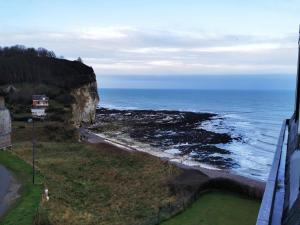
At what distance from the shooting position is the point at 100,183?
3153 cm

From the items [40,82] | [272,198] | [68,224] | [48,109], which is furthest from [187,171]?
[40,82]

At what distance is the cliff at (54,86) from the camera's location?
76.7 metres

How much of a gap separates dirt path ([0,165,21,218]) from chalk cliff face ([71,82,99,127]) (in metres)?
55.0

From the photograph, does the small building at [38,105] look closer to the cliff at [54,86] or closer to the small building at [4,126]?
the cliff at [54,86]

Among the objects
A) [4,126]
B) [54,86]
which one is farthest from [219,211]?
[54,86]

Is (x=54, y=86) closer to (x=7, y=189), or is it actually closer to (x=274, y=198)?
(x=7, y=189)

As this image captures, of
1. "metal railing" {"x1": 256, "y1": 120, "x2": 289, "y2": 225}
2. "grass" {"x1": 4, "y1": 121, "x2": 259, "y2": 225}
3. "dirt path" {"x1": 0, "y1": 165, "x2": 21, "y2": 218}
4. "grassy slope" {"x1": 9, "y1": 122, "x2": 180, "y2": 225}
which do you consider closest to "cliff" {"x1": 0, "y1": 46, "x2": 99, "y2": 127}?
"grassy slope" {"x1": 9, "y1": 122, "x2": 180, "y2": 225}

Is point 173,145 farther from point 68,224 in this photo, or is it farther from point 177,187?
point 68,224

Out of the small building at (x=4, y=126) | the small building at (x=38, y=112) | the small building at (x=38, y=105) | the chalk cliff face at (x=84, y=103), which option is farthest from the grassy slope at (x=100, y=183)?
the chalk cliff face at (x=84, y=103)

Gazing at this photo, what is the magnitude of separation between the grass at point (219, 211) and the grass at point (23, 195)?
729cm

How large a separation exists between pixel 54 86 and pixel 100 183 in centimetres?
6850

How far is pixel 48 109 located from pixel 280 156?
225 ft

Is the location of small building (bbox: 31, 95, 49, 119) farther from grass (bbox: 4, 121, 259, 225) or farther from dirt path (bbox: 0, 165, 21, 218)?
dirt path (bbox: 0, 165, 21, 218)

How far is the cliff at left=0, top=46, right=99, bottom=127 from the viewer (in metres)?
76.7
